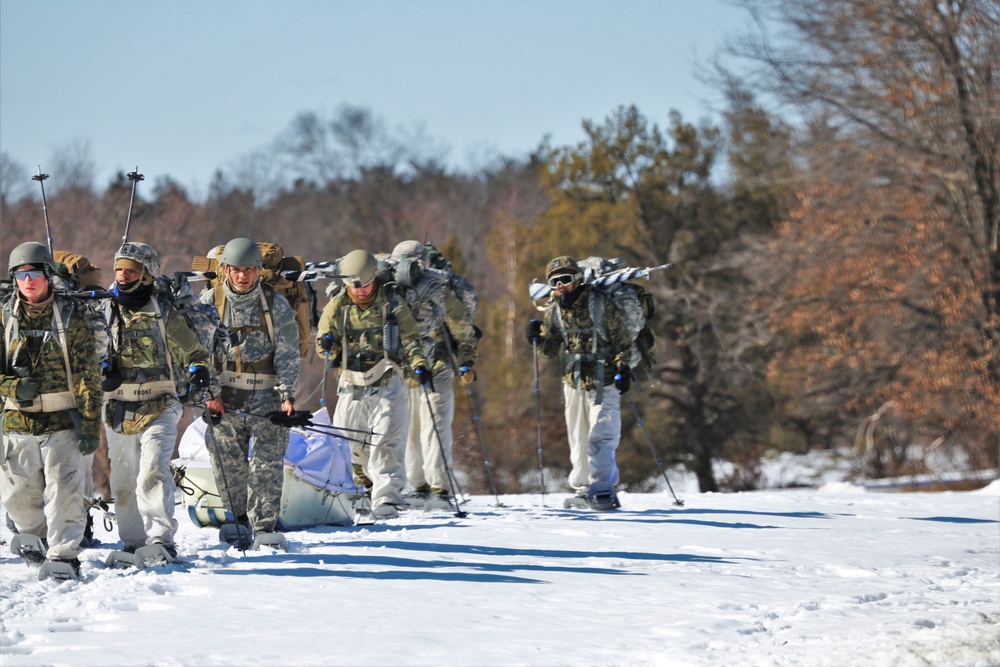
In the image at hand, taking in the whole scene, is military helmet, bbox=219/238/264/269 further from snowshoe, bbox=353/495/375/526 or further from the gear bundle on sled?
snowshoe, bbox=353/495/375/526

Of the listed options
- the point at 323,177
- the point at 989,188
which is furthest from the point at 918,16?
the point at 323,177

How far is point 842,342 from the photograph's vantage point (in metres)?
28.5

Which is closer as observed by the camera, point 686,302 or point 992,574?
point 992,574

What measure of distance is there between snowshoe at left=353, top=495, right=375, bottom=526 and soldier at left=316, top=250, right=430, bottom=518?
73 mm

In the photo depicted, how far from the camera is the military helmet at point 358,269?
11.0 m

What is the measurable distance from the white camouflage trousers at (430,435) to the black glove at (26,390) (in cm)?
462

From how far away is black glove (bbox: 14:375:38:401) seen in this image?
7.73 meters

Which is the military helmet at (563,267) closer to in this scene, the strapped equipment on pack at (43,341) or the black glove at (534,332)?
the black glove at (534,332)

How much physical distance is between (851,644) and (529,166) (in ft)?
181

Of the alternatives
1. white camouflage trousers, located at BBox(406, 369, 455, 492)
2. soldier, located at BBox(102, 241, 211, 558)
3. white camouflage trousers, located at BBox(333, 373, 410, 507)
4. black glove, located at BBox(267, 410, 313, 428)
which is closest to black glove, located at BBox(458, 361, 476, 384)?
white camouflage trousers, located at BBox(406, 369, 455, 492)

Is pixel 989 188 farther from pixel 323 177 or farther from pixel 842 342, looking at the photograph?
pixel 323 177

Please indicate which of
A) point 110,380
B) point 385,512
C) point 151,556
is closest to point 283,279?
point 385,512

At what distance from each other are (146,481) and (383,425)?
317 cm

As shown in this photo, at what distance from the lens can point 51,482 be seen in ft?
25.6
